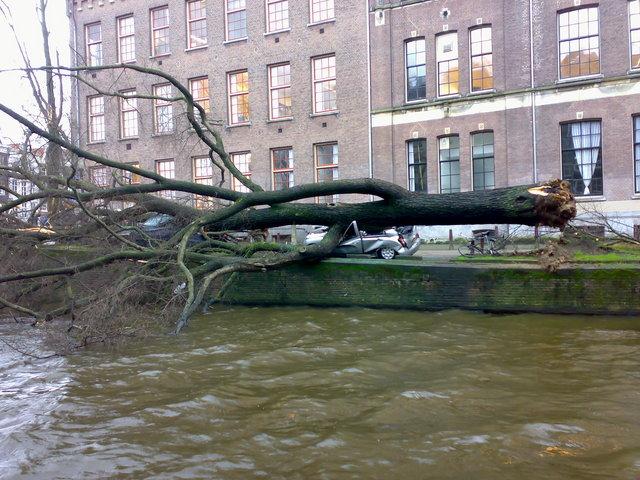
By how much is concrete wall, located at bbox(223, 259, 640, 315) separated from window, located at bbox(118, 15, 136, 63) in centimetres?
2181

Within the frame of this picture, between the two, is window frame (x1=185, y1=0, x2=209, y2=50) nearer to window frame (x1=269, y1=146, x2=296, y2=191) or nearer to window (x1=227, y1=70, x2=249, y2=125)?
window (x1=227, y1=70, x2=249, y2=125)

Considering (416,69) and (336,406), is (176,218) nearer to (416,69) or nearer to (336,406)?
(336,406)

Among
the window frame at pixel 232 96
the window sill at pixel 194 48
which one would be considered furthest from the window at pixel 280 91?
the window sill at pixel 194 48

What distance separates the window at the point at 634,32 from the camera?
19.8 m

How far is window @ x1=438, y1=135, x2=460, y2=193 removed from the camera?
2253 cm

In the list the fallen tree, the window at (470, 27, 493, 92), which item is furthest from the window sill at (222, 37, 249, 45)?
the fallen tree

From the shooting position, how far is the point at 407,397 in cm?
505

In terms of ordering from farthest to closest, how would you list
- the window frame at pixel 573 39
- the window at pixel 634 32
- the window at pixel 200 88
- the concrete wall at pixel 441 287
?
the window at pixel 200 88 < the window frame at pixel 573 39 < the window at pixel 634 32 < the concrete wall at pixel 441 287

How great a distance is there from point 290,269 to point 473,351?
14.6ft

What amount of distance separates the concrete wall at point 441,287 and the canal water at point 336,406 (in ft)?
2.51

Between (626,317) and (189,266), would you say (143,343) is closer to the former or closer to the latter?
(189,266)

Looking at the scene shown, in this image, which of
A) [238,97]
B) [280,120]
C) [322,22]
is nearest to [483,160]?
[280,120]

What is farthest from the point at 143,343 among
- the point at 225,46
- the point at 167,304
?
the point at 225,46

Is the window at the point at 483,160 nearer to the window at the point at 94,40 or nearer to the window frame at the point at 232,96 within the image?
the window frame at the point at 232,96
